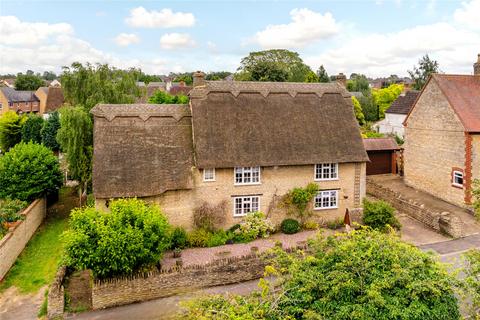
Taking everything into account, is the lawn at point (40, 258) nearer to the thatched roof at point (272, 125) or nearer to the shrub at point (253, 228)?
the thatched roof at point (272, 125)

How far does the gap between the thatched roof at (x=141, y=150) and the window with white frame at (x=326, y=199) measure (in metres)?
8.20

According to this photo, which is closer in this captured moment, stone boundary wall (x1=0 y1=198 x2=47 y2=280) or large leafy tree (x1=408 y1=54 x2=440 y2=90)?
stone boundary wall (x1=0 y1=198 x2=47 y2=280)

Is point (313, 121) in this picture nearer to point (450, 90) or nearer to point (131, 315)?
point (450, 90)

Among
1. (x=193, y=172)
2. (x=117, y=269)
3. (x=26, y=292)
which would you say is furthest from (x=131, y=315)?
(x=193, y=172)

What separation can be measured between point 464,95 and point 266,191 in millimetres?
16462

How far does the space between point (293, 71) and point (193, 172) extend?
49947 mm

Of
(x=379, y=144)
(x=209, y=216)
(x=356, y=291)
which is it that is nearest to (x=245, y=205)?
(x=209, y=216)

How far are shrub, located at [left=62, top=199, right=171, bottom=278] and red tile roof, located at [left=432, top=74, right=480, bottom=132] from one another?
2132cm

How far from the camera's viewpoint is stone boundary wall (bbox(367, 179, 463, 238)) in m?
21.0

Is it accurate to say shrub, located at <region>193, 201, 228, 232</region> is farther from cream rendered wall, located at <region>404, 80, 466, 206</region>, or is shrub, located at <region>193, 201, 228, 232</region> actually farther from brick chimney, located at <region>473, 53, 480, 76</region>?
brick chimney, located at <region>473, 53, 480, 76</region>

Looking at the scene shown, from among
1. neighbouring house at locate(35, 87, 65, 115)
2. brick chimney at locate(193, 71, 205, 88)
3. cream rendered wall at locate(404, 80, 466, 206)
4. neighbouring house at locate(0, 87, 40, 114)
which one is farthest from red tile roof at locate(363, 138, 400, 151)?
neighbouring house at locate(0, 87, 40, 114)

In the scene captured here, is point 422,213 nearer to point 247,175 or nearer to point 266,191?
point 266,191

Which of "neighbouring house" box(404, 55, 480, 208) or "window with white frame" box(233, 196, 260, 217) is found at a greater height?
"neighbouring house" box(404, 55, 480, 208)

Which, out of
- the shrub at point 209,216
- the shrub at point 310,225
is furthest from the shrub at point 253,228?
the shrub at point 310,225
